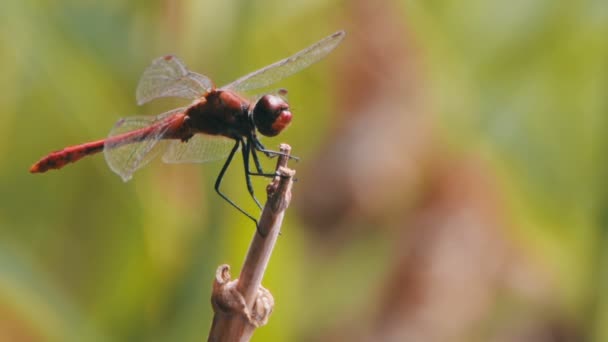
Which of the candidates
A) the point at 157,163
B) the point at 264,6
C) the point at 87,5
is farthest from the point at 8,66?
the point at 264,6

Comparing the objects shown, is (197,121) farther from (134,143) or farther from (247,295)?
(247,295)

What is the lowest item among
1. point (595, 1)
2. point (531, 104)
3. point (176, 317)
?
point (176, 317)

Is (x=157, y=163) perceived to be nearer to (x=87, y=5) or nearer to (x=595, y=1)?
(x=87, y=5)

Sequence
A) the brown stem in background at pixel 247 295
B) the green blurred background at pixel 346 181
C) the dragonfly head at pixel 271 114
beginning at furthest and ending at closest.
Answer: the green blurred background at pixel 346 181 < the dragonfly head at pixel 271 114 < the brown stem in background at pixel 247 295

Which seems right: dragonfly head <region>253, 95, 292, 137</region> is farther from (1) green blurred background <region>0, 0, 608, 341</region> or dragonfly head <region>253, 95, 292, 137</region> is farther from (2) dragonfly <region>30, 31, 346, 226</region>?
(1) green blurred background <region>0, 0, 608, 341</region>

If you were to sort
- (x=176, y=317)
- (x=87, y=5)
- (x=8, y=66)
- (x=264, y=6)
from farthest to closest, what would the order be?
1. (x=8, y=66)
2. (x=87, y=5)
3. (x=264, y=6)
4. (x=176, y=317)

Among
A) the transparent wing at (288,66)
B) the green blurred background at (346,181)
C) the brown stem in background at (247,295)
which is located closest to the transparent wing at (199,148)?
the transparent wing at (288,66)

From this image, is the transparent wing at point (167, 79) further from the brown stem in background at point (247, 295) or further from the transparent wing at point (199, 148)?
the brown stem in background at point (247, 295)

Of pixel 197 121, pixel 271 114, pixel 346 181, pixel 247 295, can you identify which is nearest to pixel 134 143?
pixel 197 121
